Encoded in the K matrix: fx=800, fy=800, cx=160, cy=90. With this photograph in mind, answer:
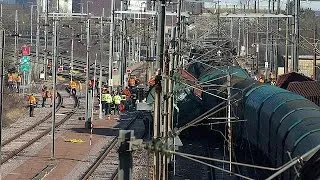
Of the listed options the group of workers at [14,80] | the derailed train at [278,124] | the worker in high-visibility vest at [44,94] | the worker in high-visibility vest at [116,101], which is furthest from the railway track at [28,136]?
the group of workers at [14,80]

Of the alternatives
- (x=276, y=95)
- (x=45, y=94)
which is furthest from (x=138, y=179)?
(x=45, y=94)

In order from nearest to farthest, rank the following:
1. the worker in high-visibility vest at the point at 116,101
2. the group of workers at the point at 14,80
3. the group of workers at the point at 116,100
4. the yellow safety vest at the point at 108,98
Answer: the yellow safety vest at the point at 108,98 → the group of workers at the point at 116,100 → the worker in high-visibility vest at the point at 116,101 → the group of workers at the point at 14,80

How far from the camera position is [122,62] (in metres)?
51.2

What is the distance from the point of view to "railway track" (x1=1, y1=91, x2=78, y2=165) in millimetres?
28344

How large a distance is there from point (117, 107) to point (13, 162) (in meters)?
17.8

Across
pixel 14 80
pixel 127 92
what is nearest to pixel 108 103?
pixel 127 92

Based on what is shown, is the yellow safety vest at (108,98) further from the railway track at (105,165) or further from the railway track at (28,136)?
the railway track at (105,165)

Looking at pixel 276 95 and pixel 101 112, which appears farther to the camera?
pixel 101 112

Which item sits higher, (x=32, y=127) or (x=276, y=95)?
(x=276, y=95)

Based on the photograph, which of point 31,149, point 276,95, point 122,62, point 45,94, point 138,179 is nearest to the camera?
point 276,95

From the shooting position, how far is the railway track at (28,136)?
28.3 metres

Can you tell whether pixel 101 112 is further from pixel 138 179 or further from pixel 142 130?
pixel 138 179

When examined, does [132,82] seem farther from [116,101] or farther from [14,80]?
[116,101]

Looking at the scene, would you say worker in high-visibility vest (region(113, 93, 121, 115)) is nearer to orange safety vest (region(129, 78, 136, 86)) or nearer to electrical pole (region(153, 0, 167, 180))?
orange safety vest (region(129, 78, 136, 86))
